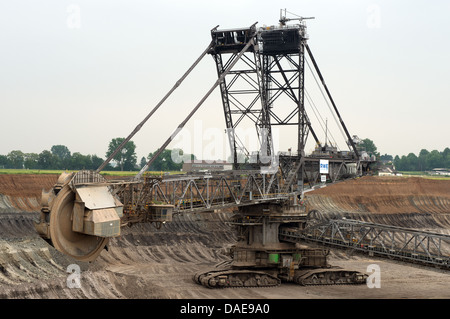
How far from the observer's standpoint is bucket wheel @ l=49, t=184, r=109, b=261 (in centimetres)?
2445

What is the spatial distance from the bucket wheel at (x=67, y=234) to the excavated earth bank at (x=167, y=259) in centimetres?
341

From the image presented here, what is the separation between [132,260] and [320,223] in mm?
20232

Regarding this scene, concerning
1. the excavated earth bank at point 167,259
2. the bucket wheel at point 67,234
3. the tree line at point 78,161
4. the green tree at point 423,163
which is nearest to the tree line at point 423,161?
the green tree at point 423,163

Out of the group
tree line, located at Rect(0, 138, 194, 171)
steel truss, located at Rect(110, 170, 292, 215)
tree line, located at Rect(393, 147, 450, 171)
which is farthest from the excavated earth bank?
tree line, located at Rect(393, 147, 450, 171)

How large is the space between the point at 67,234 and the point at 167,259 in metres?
27.0

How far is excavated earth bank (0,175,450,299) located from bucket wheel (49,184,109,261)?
134 inches

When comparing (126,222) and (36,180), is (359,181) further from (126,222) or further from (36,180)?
(126,222)

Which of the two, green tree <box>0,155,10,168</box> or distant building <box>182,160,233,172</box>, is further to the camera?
green tree <box>0,155,10,168</box>

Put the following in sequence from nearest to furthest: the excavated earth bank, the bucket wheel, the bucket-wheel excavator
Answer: the bucket wheel
the excavated earth bank
the bucket-wheel excavator

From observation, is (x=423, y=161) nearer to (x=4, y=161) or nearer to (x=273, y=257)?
(x=4, y=161)

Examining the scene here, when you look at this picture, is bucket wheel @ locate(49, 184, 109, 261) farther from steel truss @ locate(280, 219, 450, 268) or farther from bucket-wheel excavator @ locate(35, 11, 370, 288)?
steel truss @ locate(280, 219, 450, 268)

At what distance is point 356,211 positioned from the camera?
87188mm

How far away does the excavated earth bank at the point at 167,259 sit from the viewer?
30.2m

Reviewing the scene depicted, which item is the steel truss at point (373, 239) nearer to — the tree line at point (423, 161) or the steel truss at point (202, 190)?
the steel truss at point (202, 190)
